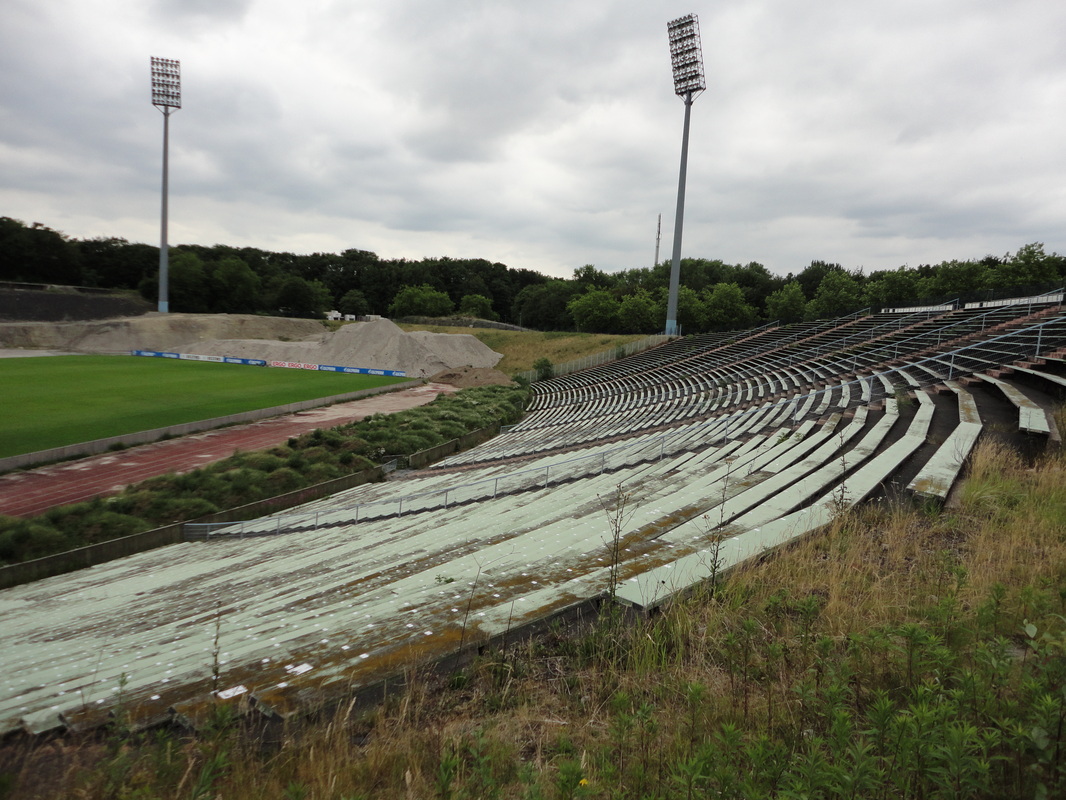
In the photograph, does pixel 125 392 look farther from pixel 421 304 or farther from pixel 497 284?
pixel 497 284

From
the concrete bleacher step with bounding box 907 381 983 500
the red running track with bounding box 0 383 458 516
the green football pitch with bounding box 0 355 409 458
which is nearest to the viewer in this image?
the concrete bleacher step with bounding box 907 381 983 500

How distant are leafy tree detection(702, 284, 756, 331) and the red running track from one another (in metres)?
47.7

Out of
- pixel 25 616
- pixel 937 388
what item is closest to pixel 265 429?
pixel 25 616

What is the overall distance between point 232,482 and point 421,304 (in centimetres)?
9563

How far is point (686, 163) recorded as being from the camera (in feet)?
165

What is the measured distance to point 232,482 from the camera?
18016 mm

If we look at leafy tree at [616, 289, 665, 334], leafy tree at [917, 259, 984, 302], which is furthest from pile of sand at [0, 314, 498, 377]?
leafy tree at [917, 259, 984, 302]

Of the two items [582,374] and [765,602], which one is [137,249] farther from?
[765,602]

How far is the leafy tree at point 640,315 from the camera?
2844 inches

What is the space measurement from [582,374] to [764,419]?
35678 mm

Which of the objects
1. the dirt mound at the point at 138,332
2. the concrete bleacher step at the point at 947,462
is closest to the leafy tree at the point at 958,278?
the concrete bleacher step at the point at 947,462

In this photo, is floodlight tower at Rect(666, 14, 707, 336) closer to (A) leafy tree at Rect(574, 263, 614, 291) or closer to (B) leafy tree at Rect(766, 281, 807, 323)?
(B) leafy tree at Rect(766, 281, 807, 323)

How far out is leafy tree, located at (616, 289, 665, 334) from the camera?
72.2 m

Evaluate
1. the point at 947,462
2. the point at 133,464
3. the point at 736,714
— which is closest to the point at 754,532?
the point at 736,714
